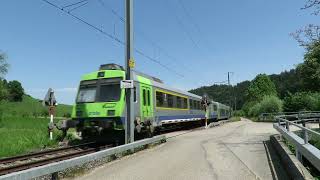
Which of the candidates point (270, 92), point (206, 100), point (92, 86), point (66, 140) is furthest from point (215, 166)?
point (270, 92)

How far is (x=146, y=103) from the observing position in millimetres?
20109

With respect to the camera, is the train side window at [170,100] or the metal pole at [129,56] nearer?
the metal pole at [129,56]

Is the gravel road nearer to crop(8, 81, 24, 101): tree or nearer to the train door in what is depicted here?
the train door

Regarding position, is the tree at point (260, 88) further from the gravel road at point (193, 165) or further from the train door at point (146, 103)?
the gravel road at point (193, 165)

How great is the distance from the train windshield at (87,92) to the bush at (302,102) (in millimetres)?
36990

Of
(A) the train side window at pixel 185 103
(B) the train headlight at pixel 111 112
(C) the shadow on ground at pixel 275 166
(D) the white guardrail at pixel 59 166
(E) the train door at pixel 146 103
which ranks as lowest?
(C) the shadow on ground at pixel 275 166

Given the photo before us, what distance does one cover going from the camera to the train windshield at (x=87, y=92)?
18.4 meters

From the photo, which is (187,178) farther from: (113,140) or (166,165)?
(113,140)

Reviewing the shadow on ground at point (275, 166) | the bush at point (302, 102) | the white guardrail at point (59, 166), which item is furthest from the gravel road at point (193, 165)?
the bush at point (302, 102)

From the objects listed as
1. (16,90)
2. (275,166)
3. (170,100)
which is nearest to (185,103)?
(170,100)

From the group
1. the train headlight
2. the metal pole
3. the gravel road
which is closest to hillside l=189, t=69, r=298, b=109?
the train headlight

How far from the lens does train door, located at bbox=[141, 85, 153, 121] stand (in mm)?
19609

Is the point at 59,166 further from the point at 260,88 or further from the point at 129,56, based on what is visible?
the point at 260,88

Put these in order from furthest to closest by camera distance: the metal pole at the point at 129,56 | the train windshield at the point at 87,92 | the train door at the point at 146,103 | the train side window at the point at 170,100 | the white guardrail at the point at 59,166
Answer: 1. the train side window at the point at 170,100
2. the train door at the point at 146,103
3. the train windshield at the point at 87,92
4. the metal pole at the point at 129,56
5. the white guardrail at the point at 59,166
